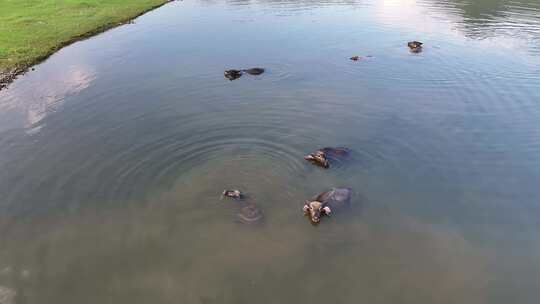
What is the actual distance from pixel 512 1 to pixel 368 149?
→ 42430 mm

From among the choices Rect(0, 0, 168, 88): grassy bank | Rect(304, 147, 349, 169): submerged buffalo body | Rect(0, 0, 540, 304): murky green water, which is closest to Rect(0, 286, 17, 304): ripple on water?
Rect(0, 0, 540, 304): murky green water

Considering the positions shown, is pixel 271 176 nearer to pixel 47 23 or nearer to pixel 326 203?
pixel 326 203

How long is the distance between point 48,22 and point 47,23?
48 centimetres

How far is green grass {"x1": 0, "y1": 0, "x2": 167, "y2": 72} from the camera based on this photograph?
2961 centimetres

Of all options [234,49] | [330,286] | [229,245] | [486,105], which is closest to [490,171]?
[486,105]

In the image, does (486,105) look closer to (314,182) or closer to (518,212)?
(518,212)

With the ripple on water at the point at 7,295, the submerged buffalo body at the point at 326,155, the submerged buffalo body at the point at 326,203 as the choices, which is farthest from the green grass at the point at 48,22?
the submerged buffalo body at the point at 326,203

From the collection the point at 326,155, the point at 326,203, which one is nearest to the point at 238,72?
the point at 326,155

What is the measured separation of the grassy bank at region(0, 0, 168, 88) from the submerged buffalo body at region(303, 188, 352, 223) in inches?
832

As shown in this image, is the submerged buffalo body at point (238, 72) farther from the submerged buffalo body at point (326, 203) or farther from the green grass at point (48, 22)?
the green grass at point (48, 22)

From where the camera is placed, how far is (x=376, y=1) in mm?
50156

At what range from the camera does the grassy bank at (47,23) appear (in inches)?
1137

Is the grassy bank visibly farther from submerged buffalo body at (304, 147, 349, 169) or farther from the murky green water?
submerged buffalo body at (304, 147, 349, 169)

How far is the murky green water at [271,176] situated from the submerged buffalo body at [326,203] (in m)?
0.35
